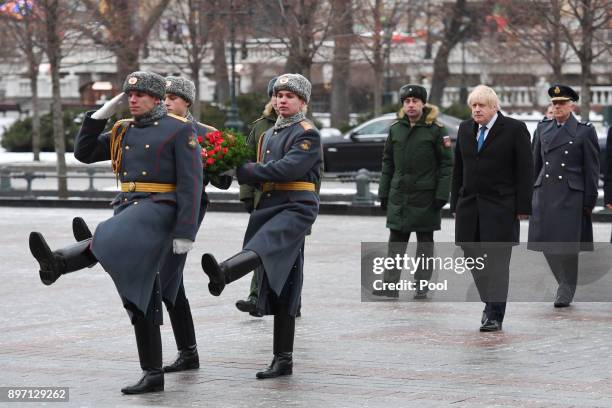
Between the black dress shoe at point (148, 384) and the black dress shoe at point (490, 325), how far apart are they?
3.28m

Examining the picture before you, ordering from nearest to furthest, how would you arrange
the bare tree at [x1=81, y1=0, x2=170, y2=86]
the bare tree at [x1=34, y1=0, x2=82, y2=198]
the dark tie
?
the dark tie < the bare tree at [x1=34, y1=0, x2=82, y2=198] < the bare tree at [x1=81, y1=0, x2=170, y2=86]

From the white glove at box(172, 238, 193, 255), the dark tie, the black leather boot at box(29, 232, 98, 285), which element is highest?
the dark tie

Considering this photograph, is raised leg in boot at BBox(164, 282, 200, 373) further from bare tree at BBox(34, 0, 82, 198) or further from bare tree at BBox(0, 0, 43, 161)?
bare tree at BBox(0, 0, 43, 161)

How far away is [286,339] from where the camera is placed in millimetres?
9484

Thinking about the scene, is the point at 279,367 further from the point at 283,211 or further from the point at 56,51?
the point at 56,51

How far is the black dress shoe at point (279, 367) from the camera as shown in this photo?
926 cm

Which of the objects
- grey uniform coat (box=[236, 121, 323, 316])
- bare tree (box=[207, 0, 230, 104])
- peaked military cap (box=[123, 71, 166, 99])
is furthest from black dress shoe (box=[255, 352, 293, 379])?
bare tree (box=[207, 0, 230, 104])

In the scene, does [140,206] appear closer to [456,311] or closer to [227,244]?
[456,311]

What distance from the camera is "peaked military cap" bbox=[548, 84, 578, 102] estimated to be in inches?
513

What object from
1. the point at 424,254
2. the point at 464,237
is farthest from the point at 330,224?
the point at 464,237

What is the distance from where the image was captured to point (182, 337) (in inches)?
377

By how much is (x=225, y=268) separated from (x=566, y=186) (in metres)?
4.94

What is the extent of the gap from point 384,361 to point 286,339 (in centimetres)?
78

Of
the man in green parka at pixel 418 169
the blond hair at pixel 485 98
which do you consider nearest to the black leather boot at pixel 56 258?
the blond hair at pixel 485 98
